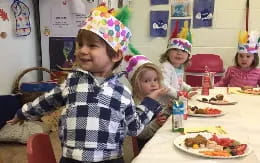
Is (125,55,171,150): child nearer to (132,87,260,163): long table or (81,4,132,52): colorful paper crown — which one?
(132,87,260,163): long table

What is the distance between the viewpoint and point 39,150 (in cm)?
128

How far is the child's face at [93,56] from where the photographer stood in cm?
138

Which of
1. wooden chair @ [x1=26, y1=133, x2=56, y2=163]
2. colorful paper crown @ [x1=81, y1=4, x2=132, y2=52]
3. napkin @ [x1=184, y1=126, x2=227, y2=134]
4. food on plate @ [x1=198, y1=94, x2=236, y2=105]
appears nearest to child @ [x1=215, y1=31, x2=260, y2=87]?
food on plate @ [x1=198, y1=94, x2=236, y2=105]

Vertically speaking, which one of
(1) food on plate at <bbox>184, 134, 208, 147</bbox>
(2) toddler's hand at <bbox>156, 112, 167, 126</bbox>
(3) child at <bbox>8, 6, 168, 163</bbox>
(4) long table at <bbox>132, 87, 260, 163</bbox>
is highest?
(3) child at <bbox>8, 6, 168, 163</bbox>

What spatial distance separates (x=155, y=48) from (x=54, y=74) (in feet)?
3.69

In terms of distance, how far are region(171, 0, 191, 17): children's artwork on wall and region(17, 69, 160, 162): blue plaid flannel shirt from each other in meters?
2.65

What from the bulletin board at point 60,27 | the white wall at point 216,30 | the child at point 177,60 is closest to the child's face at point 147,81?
the child at point 177,60

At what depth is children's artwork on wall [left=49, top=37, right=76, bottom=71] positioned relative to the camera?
3.65 metres

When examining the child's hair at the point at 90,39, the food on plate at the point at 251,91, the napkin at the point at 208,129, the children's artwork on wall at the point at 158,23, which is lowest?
the napkin at the point at 208,129

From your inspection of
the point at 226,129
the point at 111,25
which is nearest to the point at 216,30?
the point at 226,129

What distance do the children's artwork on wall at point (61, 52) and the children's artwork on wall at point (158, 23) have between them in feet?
2.92

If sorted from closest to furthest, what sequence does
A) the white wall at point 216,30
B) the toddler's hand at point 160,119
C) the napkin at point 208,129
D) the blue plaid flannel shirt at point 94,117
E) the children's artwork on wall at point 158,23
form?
1. the blue plaid flannel shirt at point 94,117
2. the napkin at point 208,129
3. the toddler's hand at point 160,119
4. the white wall at point 216,30
5. the children's artwork on wall at point 158,23

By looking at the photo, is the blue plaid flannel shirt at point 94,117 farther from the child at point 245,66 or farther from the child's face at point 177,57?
the child at point 245,66

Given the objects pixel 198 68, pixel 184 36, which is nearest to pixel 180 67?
pixel 184 36
